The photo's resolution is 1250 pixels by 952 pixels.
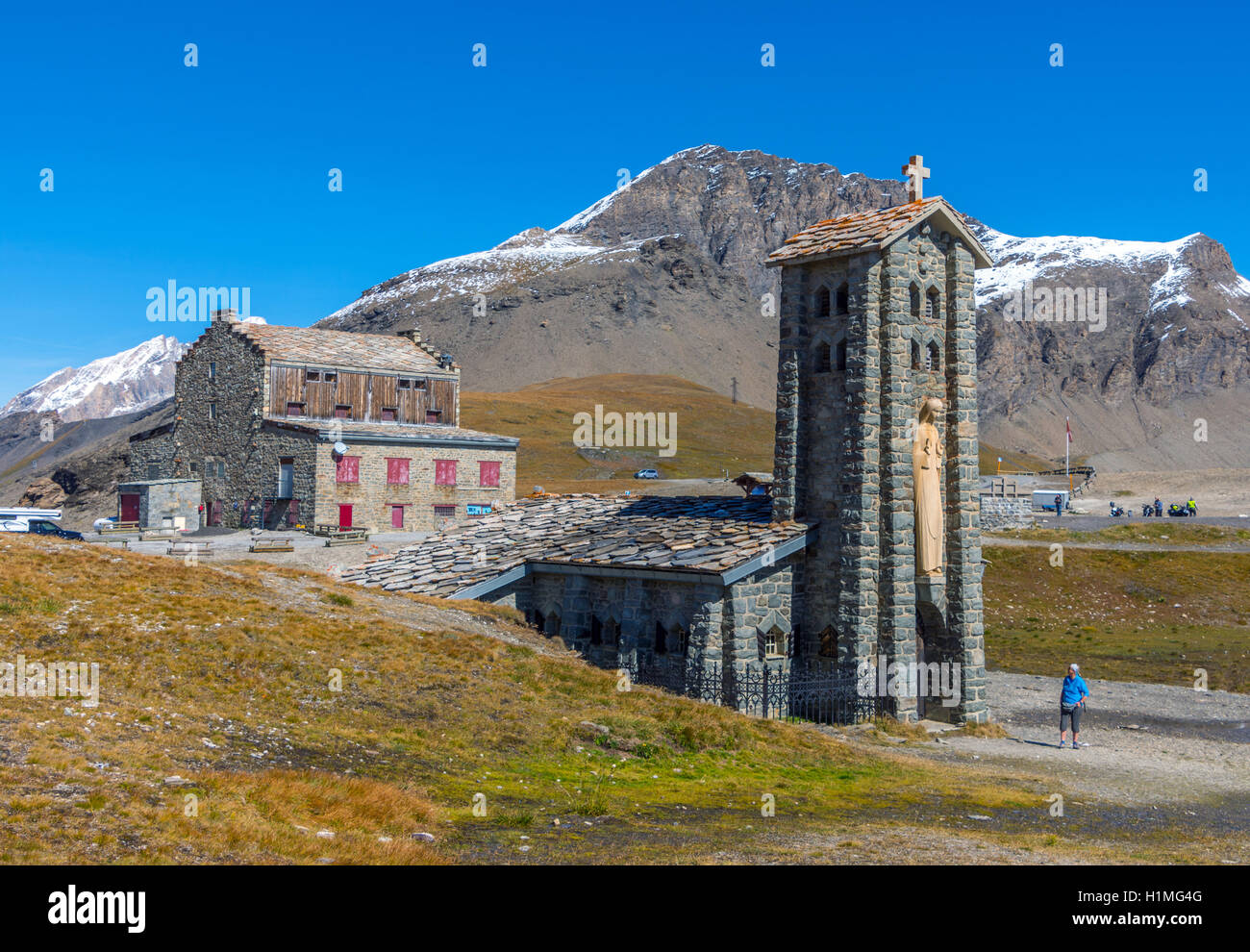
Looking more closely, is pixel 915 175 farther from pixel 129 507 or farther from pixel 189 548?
pixel 129 507

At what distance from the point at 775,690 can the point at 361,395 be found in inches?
1714

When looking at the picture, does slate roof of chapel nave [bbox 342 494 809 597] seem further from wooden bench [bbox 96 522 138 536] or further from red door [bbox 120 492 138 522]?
red door [bbox 120 492 138 522]

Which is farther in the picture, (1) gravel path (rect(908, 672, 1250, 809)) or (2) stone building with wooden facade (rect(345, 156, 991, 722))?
(2) stone building with wooden facade (rect(345, 156, 991, 722))

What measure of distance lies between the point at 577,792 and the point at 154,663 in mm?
7252

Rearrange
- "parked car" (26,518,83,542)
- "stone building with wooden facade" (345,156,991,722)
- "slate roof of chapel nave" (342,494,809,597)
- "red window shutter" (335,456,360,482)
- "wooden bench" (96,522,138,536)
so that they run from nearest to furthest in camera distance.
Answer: "stone building with wooden facade" (345,156,991,722) → "slate roof of chapel nave" (342,494,809,597) → "parked car" (26,518,83,542) → "wooden bench" (96,522,138,536) → "red window shutter" (335,456,360,482)

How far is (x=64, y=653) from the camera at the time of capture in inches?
650

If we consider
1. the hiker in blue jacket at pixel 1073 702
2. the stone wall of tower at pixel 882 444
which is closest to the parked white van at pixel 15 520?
the stone wall of tower at pixel 882 444

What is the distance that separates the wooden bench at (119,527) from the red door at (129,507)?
3.04 metres

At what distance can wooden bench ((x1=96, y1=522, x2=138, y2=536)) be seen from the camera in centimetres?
4965

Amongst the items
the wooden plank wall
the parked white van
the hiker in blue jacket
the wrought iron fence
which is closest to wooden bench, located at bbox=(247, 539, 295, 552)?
the parked white van

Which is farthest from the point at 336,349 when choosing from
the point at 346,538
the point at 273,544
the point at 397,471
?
the point at 273,544

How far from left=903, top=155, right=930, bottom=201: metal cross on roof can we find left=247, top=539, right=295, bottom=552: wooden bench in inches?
1065

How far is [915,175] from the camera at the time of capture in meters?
26.1

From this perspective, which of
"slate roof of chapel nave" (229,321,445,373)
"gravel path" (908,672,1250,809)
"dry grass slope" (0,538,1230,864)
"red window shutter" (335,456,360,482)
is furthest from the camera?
"slate roof of chapel nave" (229,321,445,373)
